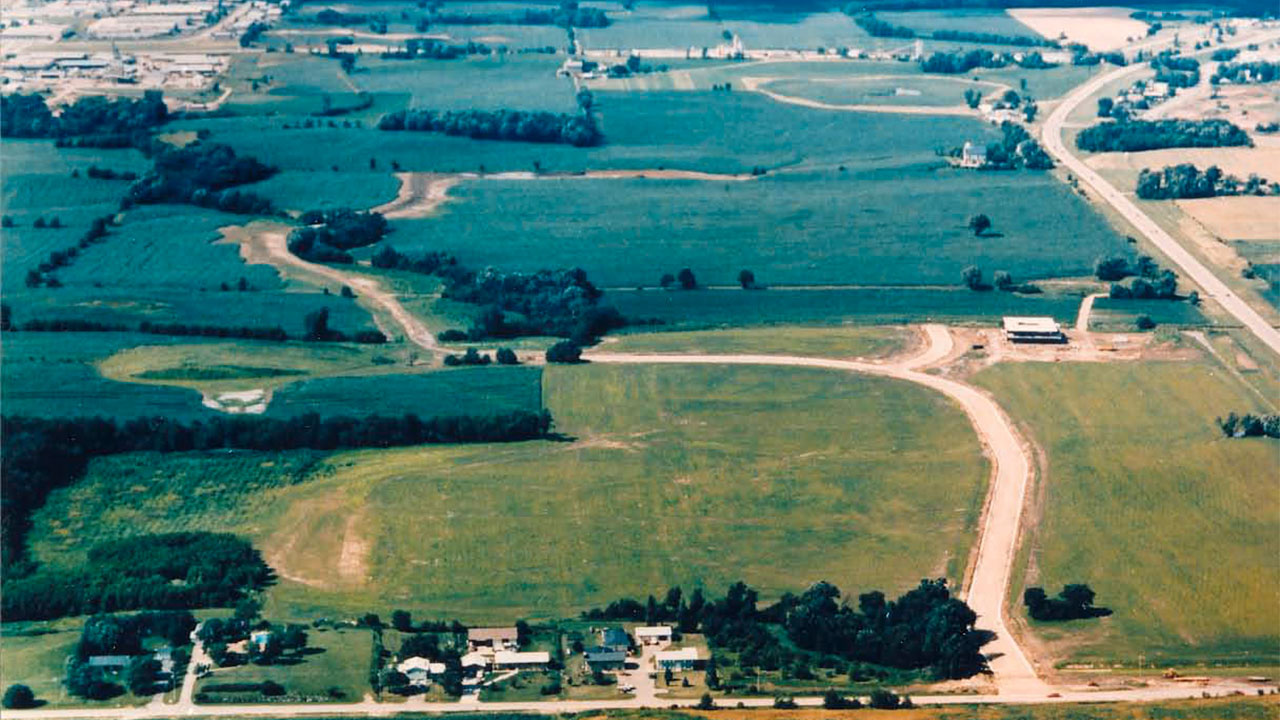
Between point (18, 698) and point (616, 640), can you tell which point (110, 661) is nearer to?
point (18, 698)

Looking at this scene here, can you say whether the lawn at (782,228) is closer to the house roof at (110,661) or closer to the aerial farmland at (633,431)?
the aerial farmland at (633,431)

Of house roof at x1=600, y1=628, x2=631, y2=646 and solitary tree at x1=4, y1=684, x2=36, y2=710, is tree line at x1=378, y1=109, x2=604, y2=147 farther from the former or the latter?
solitary tree at x1=4, y1=684, x2=36, y2=710

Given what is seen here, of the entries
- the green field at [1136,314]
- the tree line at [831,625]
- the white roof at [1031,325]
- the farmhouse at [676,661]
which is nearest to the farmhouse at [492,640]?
the tree line at [831,625]

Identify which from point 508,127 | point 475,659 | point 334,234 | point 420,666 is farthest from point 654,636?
point 508,127

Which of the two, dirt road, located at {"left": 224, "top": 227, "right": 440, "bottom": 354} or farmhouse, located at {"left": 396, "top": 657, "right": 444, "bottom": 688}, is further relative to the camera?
dirt road, located at {"left": 224, "top": 227, "right": 440, "bottom": 354}

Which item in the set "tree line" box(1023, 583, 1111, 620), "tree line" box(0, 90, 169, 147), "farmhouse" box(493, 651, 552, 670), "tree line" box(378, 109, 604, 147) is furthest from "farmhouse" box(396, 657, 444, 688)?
"tree line" box(0, 90, 169, 147)
